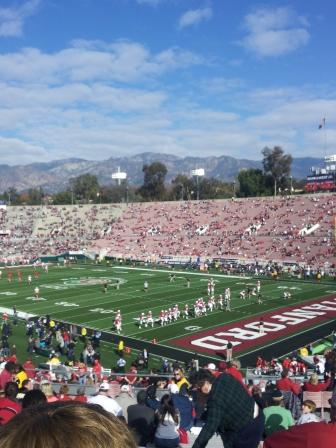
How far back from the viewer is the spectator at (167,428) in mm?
5223

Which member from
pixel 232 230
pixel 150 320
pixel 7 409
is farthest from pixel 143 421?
pixel 232 230

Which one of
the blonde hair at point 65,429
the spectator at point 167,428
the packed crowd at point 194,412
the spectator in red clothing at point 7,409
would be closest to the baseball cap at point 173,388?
the packed crowd at point 194,412

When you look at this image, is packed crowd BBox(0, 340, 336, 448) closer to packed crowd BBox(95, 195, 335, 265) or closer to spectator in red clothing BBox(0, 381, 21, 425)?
spectator in red clothing BBox(0, 381, 21, 425)

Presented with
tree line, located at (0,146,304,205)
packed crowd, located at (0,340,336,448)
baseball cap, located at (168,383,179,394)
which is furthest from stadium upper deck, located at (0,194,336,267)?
packed crowd, located at (0,340,336,448)

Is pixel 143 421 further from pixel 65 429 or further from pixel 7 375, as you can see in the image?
pixel 65 429

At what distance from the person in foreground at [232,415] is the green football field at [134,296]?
19.3m

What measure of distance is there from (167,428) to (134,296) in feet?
92.5

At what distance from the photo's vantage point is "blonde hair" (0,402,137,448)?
1.18 m

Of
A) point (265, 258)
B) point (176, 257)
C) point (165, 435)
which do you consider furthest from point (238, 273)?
point (165, 435)

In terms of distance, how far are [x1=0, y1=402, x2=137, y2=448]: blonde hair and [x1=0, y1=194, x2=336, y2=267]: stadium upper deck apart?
44416 millimetres

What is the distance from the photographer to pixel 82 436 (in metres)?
1.20

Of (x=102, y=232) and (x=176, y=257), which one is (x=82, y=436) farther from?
(x=102, y=232)

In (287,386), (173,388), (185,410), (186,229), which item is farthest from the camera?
(186,229)

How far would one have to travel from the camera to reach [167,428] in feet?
17.4
